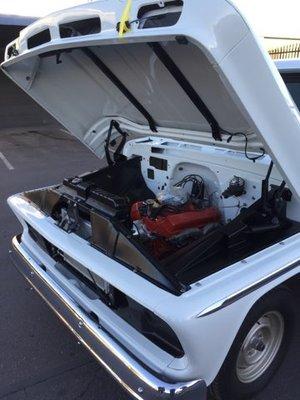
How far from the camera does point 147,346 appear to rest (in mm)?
2113

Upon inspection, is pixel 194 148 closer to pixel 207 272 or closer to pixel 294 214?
pixel 294 214

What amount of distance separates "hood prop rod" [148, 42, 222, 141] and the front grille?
1.23 metres

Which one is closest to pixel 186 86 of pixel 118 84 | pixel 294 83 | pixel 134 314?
pixel 118 84

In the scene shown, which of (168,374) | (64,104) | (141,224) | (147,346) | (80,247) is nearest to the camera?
(168,374)

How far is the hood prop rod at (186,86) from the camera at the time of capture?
2358 millimetres

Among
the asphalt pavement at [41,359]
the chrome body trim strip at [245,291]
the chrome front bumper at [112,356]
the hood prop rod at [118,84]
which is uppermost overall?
the hood prop rod at [118,84]

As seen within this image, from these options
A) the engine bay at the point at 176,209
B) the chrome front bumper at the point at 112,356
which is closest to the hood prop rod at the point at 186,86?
the engine bay at the point at 176,209

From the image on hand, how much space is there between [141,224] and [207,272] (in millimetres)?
602

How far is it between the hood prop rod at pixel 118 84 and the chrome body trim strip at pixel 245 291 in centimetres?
163

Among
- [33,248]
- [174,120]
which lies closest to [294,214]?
[174,120]

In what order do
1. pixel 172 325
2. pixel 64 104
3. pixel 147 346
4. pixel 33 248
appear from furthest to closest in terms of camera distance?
pixel 64 104
pixel 33 248
pixel 147 346
pixel 172 325

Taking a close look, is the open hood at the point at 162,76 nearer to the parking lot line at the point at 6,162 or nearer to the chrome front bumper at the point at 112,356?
the chrome front bumper at the point at 112,356

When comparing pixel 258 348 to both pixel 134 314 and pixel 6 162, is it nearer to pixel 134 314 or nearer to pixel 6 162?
pixel 134 314

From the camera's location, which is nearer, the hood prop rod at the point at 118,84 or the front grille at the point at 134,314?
the front grille at the point at 134,314
